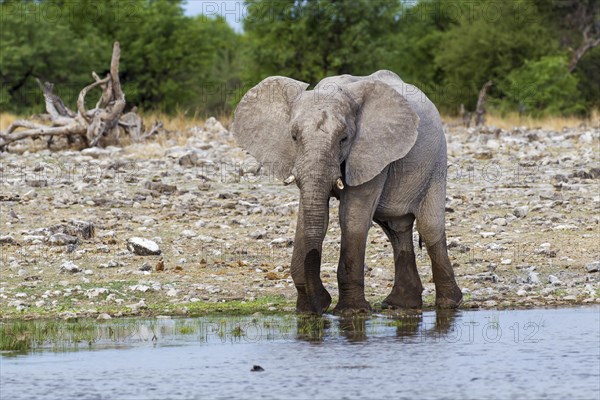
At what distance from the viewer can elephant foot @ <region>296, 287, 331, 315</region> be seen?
10984 mm

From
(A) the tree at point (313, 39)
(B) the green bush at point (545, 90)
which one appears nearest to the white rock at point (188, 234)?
(B) the green bush at point (545, 90)

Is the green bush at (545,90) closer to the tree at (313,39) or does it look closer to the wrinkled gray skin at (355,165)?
the tree at (313,39)

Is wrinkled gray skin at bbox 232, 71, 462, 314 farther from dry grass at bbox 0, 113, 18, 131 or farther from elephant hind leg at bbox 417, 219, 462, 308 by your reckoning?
dry grass at bbox 0, 113, 18, 131

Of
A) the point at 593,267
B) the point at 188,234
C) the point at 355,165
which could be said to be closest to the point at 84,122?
the point at 188,234

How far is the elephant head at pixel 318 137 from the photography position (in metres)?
10.4

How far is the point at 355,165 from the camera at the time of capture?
10.8 m

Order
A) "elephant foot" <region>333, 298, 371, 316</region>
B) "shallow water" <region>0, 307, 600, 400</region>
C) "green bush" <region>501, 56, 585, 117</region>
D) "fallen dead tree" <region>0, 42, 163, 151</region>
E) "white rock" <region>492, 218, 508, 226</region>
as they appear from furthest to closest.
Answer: "green bush" <region>501, 56, 585, 117</region>
"fallen dead tree" <region>0, 42, 163, 151</region>
"white rock" <region>492, 218, 508, 226</region>
"elephant foot" <region>333, 298, 371, 316</region>
"shallow water" <region>0, 307, 600, 400</region>

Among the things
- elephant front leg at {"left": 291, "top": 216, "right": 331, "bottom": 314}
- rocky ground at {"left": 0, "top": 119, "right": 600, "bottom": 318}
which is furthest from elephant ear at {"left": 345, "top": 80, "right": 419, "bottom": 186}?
rocky ground at {"left": 0, "top": 119, "right": 600, "bottom": 318}

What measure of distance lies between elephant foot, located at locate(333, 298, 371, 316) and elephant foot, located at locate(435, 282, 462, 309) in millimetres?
989

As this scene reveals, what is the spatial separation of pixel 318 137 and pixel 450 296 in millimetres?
2350

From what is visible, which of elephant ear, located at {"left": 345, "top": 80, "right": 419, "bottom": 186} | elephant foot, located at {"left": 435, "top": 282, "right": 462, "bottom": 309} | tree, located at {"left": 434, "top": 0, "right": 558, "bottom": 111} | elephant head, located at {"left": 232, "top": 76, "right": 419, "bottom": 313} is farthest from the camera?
tree, located at {"left": 434, "top": 0, "right": 558, "bottom": 111}

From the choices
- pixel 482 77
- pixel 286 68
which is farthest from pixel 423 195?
pixel 482 77

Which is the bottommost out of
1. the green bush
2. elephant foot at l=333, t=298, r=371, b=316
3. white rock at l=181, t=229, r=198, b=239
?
elephant foot at l=333, t=298, r=371, b=316

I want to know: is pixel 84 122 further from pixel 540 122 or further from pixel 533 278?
pixel 540 122
